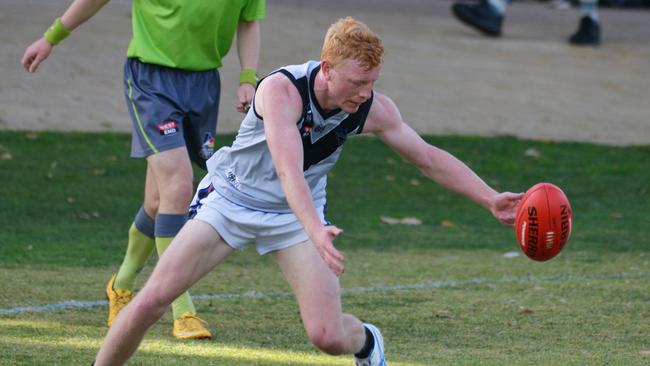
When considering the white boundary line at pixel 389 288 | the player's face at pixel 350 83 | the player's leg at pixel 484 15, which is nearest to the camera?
the player's face at pixel 350 83

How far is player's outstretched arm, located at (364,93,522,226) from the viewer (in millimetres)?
5406

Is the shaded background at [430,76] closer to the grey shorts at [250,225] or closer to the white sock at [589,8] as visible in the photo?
the white sock at [589,8]

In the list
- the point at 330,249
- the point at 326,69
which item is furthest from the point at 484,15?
the point at 330,249

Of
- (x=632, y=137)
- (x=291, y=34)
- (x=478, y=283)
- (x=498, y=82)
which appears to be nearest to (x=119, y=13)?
(x=291, y=34)

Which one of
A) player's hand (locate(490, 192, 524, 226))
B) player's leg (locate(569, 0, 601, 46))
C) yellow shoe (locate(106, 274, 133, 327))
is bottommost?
player's leg (locate(569, 0, 601, 46))

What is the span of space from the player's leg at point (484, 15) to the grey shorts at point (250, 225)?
17367mm

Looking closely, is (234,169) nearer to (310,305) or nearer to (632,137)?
(310,305)

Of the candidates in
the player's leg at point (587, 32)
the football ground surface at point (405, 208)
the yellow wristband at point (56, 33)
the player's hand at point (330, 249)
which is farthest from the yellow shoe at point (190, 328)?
the player's leg at point (587, 32)

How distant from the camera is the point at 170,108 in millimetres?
6957

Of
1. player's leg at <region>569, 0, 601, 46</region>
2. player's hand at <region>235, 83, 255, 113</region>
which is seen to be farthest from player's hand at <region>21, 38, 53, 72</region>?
player's leg at <region>569, 0, 601, 46</region>

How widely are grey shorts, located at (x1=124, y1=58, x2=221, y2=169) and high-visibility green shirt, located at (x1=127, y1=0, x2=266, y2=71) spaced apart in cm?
6

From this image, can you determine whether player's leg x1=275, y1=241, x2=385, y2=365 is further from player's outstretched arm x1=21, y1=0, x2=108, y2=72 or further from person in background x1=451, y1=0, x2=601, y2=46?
person in background x1=451, y1=0, x2=601, y2=46

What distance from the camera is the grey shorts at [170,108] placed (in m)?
6.84

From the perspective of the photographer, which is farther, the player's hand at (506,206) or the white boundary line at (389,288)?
the white boundary line at (389,288)
